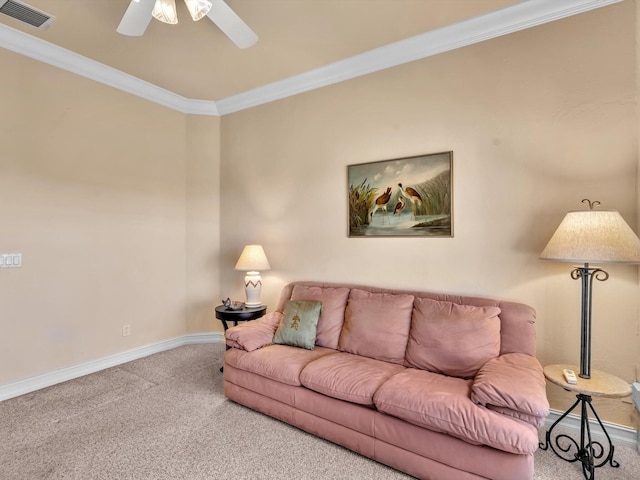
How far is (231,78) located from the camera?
3.52 metres

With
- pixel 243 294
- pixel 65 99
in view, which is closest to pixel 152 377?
pixel 243 294

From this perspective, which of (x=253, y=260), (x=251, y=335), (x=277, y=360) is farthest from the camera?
(x=253, y=260)

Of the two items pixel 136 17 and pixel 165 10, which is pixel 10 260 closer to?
pixel 136 17

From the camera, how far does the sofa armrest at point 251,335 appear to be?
2619 millimetres

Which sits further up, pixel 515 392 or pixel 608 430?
pixel 515 392

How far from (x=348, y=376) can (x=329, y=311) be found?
2.51ft

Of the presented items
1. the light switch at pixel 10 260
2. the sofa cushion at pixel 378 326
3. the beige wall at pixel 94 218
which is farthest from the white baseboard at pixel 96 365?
the sofa cushion at pixel 378 326

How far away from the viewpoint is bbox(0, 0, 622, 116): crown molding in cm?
238

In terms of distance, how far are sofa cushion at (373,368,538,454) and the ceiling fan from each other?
2.39 m

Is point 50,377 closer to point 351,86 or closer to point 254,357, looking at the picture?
point 254,357

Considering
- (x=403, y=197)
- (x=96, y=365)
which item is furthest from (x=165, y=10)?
(x=96, y=365)

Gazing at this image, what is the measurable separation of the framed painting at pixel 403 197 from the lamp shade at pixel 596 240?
836 mm

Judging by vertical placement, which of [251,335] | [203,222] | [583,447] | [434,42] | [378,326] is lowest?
[583,447]

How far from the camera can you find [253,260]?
3416 millimetres
